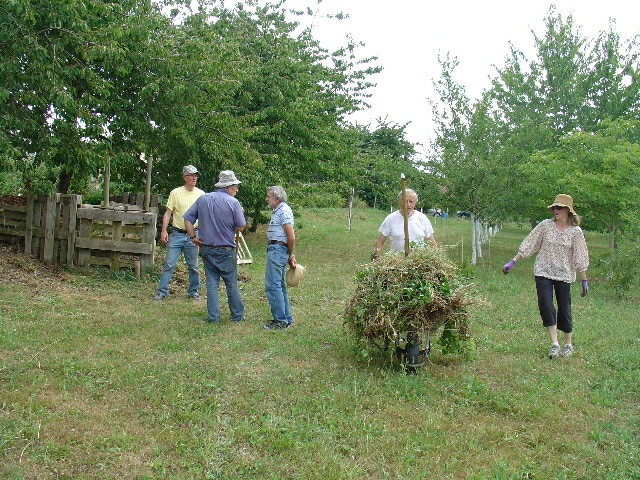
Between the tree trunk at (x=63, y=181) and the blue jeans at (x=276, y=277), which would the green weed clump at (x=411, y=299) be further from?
the tree trunk at (x=63, y=181)

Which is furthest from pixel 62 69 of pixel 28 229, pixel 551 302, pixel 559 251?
pixel 551 302

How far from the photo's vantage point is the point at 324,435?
4312mm

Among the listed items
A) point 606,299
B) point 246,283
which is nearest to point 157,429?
point 246,283

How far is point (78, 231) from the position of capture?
9734 millimetres

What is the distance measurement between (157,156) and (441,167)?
879 cm

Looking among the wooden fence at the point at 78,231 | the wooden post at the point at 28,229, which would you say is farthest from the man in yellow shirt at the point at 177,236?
the wooden post at the point at 28,229

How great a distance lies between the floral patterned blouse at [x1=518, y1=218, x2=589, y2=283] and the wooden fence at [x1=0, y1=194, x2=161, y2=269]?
19.4 ft

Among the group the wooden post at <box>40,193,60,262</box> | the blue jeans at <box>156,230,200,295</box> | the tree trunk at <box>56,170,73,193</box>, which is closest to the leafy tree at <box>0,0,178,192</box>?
the wooden post at <box>40,193,60,262</box>

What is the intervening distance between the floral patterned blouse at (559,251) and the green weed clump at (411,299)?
5.07ft

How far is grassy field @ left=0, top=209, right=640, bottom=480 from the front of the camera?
12.8ft

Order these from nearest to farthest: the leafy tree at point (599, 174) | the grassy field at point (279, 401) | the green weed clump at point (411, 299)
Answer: the grassy field at point (279, 401)
the green weed clump at point (411, 299)
the leafy tree at point (599, 174)

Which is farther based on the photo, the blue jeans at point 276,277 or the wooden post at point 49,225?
the wooden post at point 49,225

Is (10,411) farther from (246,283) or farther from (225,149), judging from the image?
(225,149)

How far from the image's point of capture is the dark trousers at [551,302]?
22.2 feet
